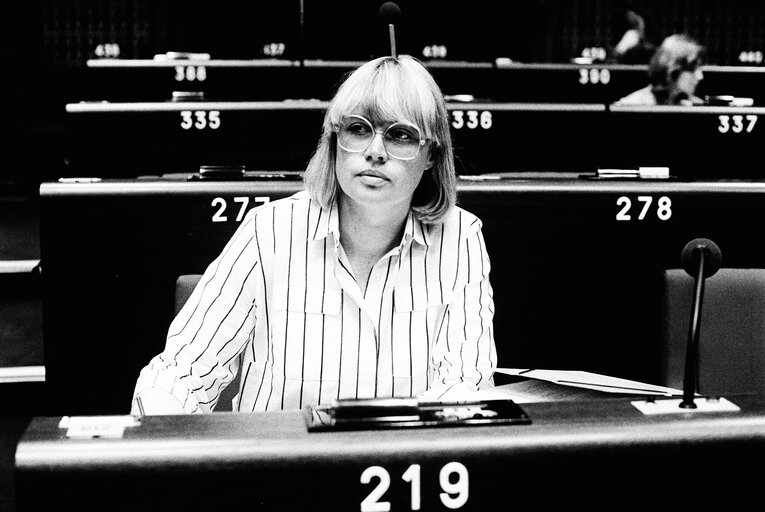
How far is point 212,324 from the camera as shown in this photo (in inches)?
64.3

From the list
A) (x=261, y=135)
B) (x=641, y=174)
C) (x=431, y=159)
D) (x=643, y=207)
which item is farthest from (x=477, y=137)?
(x=431, y=159)

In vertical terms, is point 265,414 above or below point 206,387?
above

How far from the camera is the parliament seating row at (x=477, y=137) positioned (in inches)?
163

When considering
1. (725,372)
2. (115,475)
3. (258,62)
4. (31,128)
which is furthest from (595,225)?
(31,128)

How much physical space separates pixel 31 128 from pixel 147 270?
5364mm

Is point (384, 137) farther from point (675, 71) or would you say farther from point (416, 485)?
point (675, 71)

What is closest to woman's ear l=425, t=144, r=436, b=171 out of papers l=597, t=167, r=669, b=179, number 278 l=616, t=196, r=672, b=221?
number 278 l=616, t=196, r=672, b=221

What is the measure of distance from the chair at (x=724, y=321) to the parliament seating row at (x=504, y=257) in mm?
370

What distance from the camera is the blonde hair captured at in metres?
1.61

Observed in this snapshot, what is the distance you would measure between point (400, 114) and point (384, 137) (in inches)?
1.8

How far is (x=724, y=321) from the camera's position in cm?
209

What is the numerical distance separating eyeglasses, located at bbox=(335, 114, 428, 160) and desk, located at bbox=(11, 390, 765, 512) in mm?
640

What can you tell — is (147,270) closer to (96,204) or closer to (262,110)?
(96,204)

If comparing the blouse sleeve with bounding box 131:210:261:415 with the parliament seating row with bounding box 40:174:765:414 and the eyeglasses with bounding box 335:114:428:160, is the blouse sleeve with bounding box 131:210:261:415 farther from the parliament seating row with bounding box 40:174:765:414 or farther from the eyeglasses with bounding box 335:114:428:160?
the parliament seating row with bounding box 40:174:765:414
